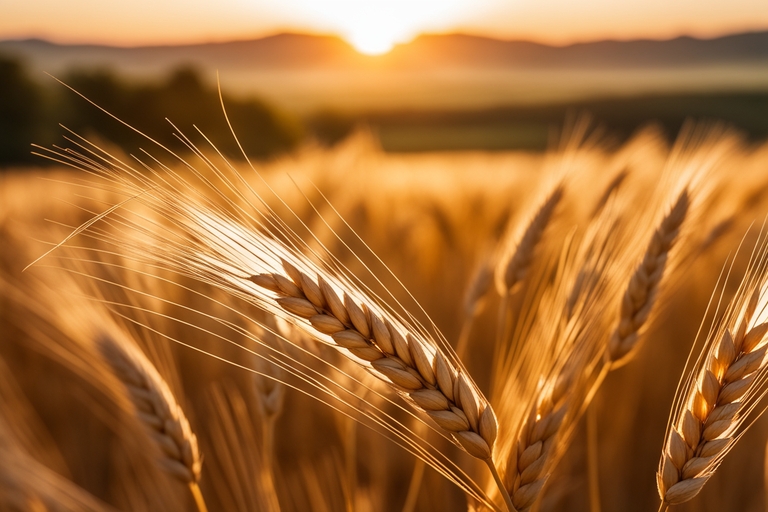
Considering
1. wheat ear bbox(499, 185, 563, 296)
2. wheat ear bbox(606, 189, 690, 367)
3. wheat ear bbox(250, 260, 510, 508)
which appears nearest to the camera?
wheat ear bbox(250, 260, 510, 508)

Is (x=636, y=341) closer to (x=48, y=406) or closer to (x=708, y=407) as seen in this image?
(x=708, y=407)

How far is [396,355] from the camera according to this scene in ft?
1.93

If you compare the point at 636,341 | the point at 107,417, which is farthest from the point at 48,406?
the point at 636,341

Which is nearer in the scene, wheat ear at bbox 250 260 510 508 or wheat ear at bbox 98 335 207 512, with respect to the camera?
wheat ear at bbox 250 260 510 508

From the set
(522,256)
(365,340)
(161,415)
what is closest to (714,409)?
(365,340)

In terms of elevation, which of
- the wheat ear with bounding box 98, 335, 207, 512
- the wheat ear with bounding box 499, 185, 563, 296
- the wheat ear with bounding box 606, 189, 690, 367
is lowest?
the wheat ear with bounding box 98, 335, 207, 512

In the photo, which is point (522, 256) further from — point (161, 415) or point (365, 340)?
point (161, 415)

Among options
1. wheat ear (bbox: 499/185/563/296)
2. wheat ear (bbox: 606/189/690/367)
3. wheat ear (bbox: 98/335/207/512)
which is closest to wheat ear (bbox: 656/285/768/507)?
wheat ear (bbox: 606/189/690/367)

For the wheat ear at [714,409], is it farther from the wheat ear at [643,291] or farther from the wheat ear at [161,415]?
the wheat ear at [161,415]

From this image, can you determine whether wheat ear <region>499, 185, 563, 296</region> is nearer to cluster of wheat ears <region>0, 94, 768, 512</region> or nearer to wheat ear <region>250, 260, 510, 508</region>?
cluster of wheat ears <region>0, 94, 768, 512</region>

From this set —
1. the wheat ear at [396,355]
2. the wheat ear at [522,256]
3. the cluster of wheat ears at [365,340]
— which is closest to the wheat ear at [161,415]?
the cluster of wheat ears at [365,340]

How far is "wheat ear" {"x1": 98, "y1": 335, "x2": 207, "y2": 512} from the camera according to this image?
32.3 inches

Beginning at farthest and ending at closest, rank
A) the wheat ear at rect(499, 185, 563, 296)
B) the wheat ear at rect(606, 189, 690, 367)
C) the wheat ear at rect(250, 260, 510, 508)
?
the wheat ear at rect(499, 185, 563, 296) → the wheat ear at rect(606, 189, 690, 367) → the wheat ear at rect(250, 260, 510, 508)

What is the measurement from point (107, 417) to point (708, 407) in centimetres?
205
